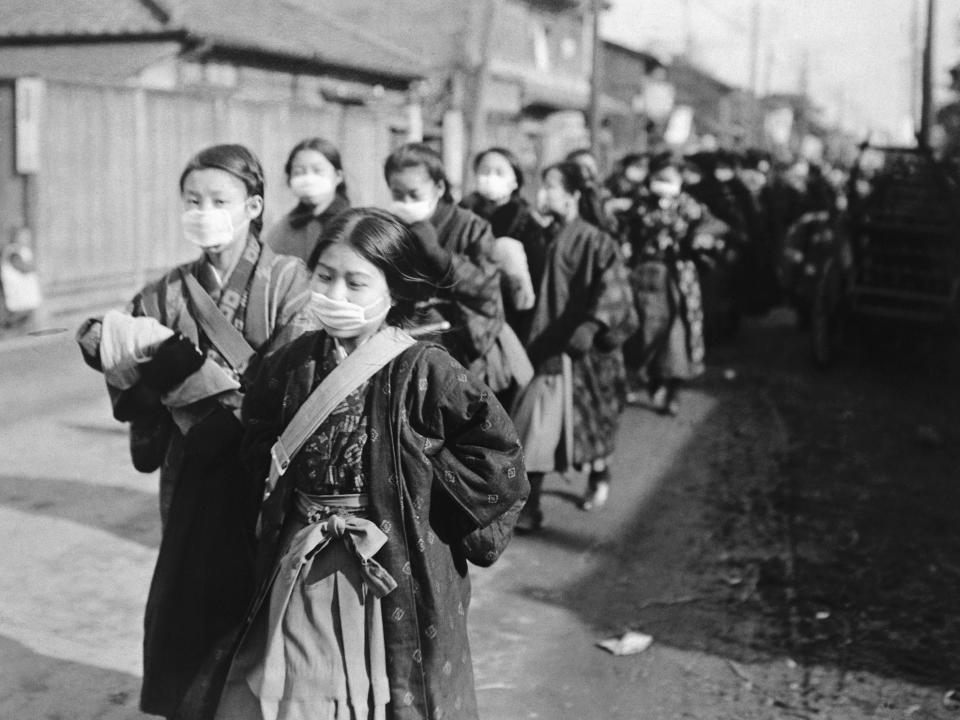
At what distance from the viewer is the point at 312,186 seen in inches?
210

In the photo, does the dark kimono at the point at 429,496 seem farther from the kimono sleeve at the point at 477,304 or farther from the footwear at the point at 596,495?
the footwear at the point at 596,495

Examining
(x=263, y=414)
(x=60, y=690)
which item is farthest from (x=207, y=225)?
(x=60, y=690)

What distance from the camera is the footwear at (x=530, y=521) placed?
21.7ft

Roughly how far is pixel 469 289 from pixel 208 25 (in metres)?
12.3

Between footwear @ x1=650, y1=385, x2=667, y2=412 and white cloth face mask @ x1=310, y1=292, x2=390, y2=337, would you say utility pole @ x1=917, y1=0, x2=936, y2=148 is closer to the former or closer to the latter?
footwear @ x1=650, y1=385, x2=667, y2=412

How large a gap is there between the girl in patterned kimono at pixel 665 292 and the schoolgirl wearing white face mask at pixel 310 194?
4259 millimetres

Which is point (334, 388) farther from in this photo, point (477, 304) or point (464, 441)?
point (477, 304)

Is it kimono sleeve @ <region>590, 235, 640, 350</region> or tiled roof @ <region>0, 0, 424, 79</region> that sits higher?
tiled roof @ <region>0, 0, 424, 79</region>

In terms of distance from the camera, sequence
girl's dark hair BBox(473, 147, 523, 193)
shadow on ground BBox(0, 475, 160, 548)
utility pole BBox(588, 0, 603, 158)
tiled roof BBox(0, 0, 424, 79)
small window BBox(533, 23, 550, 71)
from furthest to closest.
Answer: small window BBox(533, 23, 550, 71) < utility pole BBox(588, 0, 603, 158) < tiled roof BBox(0, 0, 424, 79) < girl's dark hair BBox(473, 147, 523, 193) < shadow on ground BBox(0, 475, 160, 548)

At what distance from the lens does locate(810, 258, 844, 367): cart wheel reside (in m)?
11.8

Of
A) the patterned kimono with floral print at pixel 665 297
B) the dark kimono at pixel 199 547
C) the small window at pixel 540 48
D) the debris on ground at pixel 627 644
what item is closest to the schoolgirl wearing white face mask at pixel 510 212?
the debris on ground at pixel 627 644

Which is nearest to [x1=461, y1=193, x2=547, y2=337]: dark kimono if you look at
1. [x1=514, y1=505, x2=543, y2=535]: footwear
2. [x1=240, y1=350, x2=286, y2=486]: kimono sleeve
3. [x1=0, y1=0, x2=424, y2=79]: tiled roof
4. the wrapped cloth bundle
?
[x1=514, y1=505, x2=543, y2=535]: footwear

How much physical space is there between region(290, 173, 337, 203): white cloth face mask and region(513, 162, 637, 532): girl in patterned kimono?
4.92ft

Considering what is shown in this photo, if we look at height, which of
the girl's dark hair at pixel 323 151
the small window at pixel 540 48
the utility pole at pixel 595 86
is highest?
the small window at pixel 540 48
